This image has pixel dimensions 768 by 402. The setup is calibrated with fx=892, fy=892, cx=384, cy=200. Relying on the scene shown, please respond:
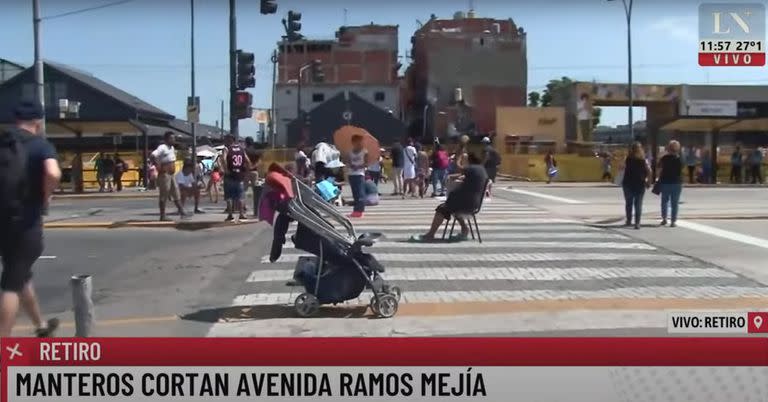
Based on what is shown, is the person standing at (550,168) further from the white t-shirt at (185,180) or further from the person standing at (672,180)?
the person standing at (672,180)

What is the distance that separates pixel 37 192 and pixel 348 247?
2.91m

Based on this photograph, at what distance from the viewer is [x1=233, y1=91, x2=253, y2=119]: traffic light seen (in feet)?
58.1

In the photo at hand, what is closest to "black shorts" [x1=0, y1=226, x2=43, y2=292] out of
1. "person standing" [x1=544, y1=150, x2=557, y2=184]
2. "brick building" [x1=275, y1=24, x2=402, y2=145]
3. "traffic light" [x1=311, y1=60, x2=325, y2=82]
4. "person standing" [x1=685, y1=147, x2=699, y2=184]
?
"brick building" [x1=275, y1=24, x2=402, y2=145]

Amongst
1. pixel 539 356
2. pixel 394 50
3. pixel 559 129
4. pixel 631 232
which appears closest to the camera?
pixel 539 356

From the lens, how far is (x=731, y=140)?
149ft

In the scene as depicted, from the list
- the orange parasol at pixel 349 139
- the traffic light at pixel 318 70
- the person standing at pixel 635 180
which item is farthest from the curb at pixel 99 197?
the person standing at pixel 635 180

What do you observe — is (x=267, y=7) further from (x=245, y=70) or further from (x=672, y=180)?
(x=672, y=180)

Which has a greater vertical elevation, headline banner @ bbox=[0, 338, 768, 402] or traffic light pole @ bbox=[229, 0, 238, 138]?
traffic light pole @ bbox=[229, 0, 238, 138]

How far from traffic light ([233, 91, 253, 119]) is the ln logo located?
12.1 metres

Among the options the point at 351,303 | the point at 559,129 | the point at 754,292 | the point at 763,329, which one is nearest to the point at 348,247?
the point at 351,303

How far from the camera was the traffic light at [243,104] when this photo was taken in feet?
58.1

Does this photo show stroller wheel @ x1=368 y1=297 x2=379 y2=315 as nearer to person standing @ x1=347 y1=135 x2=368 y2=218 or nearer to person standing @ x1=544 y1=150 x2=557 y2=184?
person standing @ x1=347 y1=135 x2=368 y2=218

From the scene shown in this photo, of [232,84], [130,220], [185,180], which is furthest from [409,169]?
[130,220]

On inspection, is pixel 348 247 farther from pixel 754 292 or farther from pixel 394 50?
pixel 394 50
